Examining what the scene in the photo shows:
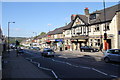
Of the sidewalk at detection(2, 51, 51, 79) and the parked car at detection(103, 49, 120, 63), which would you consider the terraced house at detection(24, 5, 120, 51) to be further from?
the sidewalk at detection(2, 51, 51, 79)

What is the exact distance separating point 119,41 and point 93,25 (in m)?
9.45

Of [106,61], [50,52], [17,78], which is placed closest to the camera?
[17,78]

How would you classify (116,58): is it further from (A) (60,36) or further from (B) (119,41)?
(A) (60,36)

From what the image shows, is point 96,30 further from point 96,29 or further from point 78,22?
point 78,22

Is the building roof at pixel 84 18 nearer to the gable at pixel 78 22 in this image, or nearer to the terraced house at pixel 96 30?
the terraced house at pixel 96 30

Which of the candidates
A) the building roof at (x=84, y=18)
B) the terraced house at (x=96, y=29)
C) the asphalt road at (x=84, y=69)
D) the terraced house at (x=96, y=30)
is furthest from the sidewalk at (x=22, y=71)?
the building roof at (x=84, y=18)

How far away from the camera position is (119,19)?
31578 millimetres

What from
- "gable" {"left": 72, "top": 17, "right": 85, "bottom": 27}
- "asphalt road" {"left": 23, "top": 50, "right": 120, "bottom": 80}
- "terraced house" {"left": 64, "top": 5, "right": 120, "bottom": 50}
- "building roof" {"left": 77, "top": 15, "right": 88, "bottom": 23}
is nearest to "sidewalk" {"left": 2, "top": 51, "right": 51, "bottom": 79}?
"asphalt road" {"left": 23, "top": 50, "right": 120, "bottom": 80}

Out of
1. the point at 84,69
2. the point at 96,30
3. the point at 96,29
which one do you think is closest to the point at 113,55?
the point at 84,69

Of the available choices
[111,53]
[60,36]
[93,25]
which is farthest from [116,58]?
[60,36]

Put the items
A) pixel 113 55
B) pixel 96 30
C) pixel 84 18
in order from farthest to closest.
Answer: pixel 84 18 → pixel 96 30 → pixel 113 55

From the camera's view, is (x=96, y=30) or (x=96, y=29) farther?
(x=96, y=29)

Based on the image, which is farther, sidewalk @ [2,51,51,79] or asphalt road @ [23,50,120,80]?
sidewalk @ [2,51,51,79]

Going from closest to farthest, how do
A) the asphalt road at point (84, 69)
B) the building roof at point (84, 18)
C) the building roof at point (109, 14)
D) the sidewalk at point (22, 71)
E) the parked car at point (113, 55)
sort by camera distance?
the asphalt road at point (84, 69)
the sidewalk at point (22, 71)
the parked car at point (113, 55)
the building roof at point (109, 14)
the building roof at point (84, 18)
